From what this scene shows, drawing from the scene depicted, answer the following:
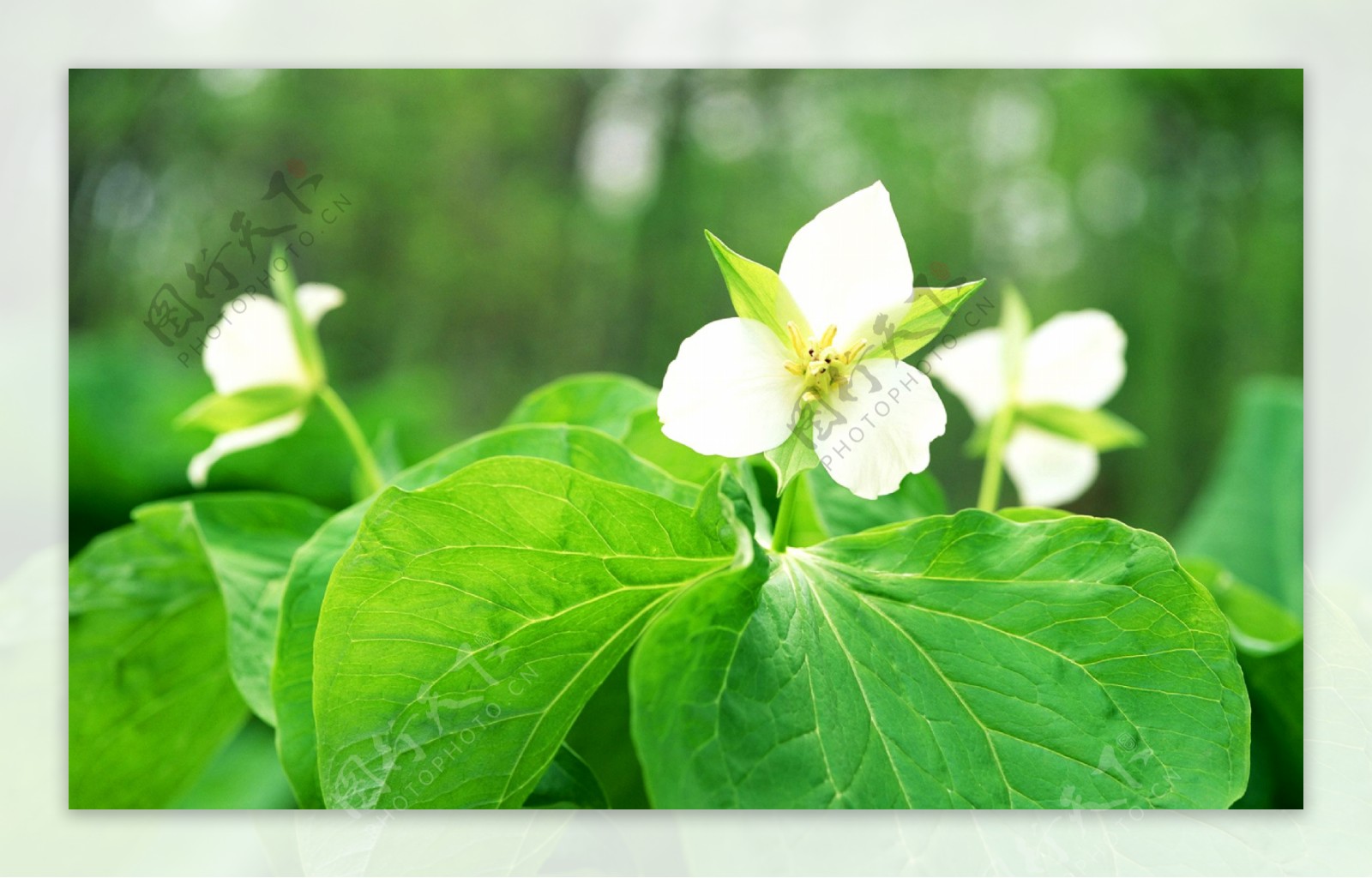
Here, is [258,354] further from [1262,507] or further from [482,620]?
[1262,507]

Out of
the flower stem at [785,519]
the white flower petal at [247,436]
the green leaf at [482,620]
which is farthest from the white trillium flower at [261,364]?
the flower stem at [785,519]

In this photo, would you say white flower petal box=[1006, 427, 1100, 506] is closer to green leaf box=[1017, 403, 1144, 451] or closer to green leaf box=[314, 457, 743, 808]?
green leaf box=[1017, 403, 1144, 451]

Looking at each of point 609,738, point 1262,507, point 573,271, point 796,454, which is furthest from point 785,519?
point 573,271

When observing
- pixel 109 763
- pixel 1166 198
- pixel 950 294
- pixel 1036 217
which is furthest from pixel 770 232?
pixel 109 763

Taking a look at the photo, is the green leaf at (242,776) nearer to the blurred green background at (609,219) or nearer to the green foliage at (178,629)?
the green foliage at (178,629)

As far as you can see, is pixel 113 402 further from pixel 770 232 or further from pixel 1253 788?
pixel 1253 788

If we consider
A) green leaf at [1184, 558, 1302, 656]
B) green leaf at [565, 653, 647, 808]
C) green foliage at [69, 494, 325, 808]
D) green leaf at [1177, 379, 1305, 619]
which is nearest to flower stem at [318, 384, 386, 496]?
green foliage at [69, 494, 325, 808]
